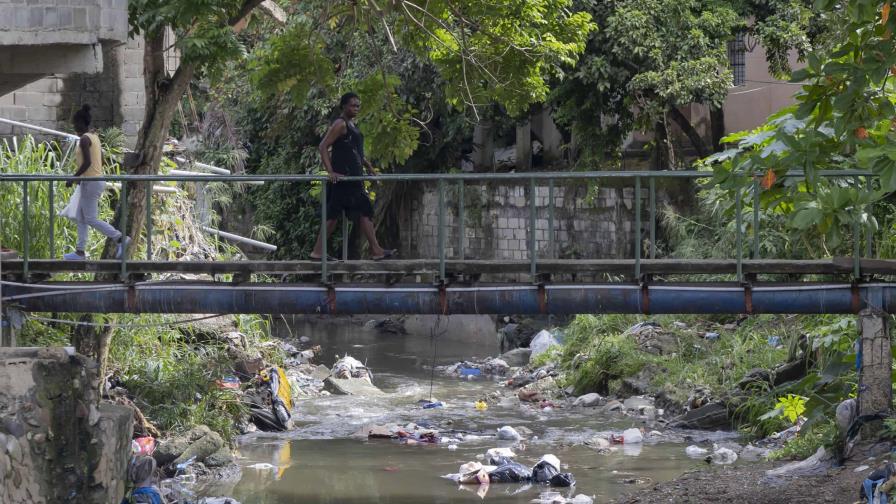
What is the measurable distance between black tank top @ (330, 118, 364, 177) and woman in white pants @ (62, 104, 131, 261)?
192 cm

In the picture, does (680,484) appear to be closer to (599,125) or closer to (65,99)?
(65,99)

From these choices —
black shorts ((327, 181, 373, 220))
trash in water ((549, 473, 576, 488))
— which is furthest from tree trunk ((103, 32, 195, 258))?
trash in water ((549, 473, 576, 488))

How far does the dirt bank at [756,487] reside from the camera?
332 inches

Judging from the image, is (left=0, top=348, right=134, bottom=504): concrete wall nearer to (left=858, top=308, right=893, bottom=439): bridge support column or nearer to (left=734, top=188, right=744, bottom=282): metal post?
(left=734, top=188, right=744, bottom=282): metal post

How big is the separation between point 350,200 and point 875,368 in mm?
4329

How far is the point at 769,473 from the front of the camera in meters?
9.56

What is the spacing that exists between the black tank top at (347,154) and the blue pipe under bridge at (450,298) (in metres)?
1.01

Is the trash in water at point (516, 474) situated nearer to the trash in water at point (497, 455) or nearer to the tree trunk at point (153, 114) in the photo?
the trash in water at point (497, 455)

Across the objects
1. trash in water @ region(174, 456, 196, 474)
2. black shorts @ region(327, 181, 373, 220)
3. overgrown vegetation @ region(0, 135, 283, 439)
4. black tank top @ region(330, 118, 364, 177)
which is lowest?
trash in water @ region(174, 456, 196, 474)

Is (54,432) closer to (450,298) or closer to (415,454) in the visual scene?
(450,298)

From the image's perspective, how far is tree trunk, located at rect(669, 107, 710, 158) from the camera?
65.9 feet

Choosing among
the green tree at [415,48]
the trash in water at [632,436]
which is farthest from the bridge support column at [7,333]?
the trash in water at [632,436]

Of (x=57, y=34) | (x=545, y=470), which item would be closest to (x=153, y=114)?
(x=57, y=34)

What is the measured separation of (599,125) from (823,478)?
12.2 m
